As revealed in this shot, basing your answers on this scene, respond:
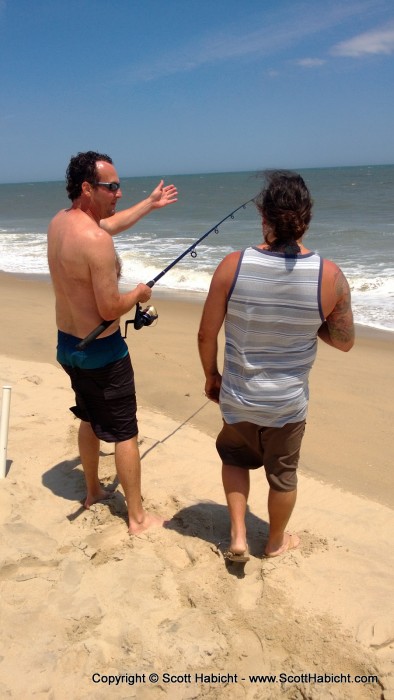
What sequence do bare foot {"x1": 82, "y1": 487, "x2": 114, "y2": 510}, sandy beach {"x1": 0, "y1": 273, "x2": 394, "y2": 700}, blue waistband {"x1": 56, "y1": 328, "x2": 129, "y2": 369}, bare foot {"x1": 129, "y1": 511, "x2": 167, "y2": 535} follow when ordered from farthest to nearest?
bare foot {"x1": 82, "y1": 487, "x2": 114, "y2": 510} < bare foot {"x1": 129, "y1": 511, "x2": 167, "y2": 535} < blue waistband {"x1": 56, "y1": 328, "x2": 129, "y2": 369} < sandy beach {"x1": 0, "y1": 273, "x2": 394, "y2": 700}

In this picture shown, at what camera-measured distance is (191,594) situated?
2416mm

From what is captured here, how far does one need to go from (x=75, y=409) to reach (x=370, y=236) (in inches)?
548

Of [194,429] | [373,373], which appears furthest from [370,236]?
[194,429]

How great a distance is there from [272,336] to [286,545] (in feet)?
3.60

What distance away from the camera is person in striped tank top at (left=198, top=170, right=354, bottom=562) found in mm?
2094

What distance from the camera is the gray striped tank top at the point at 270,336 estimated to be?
6.87 feet

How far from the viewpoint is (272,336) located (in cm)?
220

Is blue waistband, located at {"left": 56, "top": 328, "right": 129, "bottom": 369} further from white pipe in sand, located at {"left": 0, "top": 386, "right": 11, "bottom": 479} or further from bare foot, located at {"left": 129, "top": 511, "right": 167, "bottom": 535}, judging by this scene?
bare foot, located at {"left": 129, "top": 511, "right": 167, "bottom": 535}

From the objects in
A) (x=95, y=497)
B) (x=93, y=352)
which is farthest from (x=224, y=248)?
(x=93, y=352)

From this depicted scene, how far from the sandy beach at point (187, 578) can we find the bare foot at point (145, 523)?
45 millimetres

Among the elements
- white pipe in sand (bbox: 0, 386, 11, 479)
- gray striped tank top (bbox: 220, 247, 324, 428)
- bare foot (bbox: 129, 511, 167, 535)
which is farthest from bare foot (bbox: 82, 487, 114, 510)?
gray striped tank top (bbox: 220, 247, 324, 428)

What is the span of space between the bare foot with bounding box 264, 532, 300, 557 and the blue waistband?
1125 millimetres

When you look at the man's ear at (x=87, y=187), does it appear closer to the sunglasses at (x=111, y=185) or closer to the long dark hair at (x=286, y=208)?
the sunglasses at (x=111, y=185)

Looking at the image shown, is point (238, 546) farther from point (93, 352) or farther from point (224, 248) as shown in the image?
point (224, 248)
